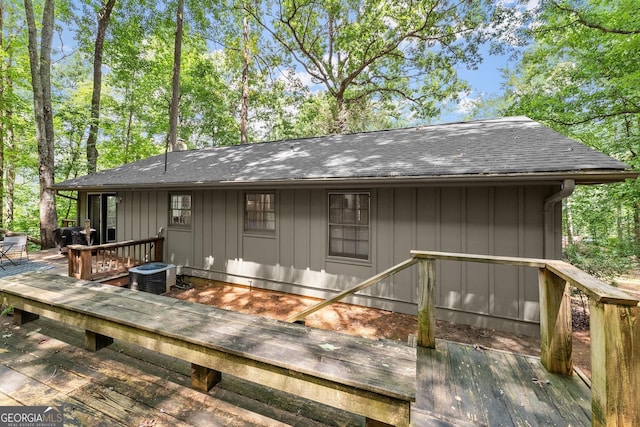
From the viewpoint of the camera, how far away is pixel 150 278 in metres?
5.45

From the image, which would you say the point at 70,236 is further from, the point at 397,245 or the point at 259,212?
the point at 397,245

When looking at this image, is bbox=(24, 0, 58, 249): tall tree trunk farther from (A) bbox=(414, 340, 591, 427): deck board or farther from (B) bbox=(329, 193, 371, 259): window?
(A) bbox=(414, 340, 591, 427): deck board

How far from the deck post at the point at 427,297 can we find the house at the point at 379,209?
1.86 metres

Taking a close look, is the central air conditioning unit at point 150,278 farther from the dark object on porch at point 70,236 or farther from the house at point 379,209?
the dark object on porch at point 70,236

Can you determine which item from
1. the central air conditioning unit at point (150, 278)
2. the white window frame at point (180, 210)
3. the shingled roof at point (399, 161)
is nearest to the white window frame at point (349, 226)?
the shingled roof at point (399, 161)

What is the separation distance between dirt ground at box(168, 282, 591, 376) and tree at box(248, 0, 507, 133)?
10.5 meters

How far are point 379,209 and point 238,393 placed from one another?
367 cm

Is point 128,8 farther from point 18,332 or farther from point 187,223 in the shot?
point 18,332

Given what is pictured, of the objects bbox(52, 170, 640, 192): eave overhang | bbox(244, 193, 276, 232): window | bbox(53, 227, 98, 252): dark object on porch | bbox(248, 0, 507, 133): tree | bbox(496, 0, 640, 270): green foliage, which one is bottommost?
bbox(53, 227, 98, 252): dark object on porch

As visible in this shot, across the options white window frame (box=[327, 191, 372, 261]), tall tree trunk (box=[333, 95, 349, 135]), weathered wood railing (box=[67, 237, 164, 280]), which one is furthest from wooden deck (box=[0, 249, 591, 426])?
tall tree trunk (box=[333, 95, 349, 135])

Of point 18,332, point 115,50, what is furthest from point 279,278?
point 115,50

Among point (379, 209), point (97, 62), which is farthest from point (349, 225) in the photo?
point (97, 62)

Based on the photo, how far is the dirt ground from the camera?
3.81m

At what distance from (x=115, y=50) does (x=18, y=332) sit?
1375 centimetres
